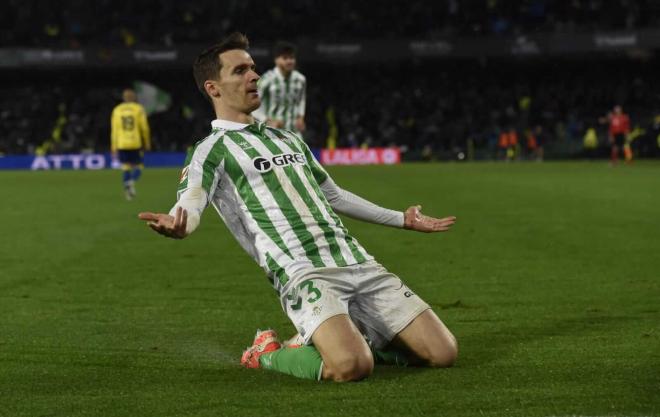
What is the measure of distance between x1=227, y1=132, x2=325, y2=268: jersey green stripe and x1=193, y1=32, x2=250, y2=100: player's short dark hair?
352 millimetres

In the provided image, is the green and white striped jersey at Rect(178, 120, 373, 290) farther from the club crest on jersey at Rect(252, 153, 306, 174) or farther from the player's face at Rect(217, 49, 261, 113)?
the player's face at Rect(217, 49, 261, 113)

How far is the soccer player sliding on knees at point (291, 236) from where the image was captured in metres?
5.81

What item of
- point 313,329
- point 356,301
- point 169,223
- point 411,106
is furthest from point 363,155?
point 169,223

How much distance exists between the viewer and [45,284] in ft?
32.2

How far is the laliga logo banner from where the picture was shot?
44219 millimetres

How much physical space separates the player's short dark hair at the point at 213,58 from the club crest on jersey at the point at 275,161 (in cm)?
54

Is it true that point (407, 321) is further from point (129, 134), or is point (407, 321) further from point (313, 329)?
point (129, 134)

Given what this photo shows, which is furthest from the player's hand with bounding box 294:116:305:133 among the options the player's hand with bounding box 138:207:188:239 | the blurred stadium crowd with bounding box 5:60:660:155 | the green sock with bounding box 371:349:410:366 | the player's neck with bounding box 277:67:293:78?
the blurred stadium crowd with bounding box 5:60:660:155

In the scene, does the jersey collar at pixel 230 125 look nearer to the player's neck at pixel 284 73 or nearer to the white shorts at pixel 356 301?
the white shorts at pixel 356 301

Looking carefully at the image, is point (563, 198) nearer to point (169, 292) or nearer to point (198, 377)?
point (169, 292)

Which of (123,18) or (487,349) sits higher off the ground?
(123,18)

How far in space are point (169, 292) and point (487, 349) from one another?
361 centimetres

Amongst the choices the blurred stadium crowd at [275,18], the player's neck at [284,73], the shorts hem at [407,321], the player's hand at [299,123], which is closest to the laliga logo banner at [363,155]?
the blurred stadium crowd at [275,18]

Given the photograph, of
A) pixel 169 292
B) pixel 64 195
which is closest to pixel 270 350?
pixel 169 292
